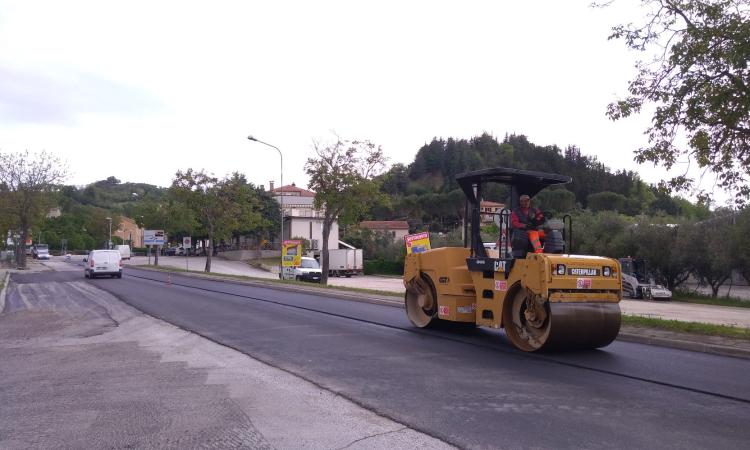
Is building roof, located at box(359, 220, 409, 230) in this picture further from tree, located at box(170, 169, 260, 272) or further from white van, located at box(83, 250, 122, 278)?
white van, located at box(83, 250, 122, 278)

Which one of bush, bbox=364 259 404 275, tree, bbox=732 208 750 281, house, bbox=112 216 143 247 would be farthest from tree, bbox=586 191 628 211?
house, bbox=112 216 143 247

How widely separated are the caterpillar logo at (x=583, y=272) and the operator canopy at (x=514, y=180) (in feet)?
6.76

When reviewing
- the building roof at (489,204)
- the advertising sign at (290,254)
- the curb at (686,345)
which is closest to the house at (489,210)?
the building roof at (489,204)

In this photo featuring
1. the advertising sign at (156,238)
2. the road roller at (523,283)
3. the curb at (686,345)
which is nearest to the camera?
the road roller at (523,283)

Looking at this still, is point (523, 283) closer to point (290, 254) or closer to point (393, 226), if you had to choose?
point (290, 254)

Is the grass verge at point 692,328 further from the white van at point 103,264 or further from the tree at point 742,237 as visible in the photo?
the tree at point 742,237

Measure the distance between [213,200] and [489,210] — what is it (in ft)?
118

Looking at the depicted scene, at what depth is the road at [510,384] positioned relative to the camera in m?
5.81

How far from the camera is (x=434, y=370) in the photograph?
8727 mm

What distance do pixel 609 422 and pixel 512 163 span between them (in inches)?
3879

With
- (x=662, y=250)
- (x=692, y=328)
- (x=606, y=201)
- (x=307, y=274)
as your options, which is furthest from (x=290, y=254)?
(x=606, y=201)

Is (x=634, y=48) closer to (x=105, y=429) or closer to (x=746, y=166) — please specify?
(x=746, y=166)

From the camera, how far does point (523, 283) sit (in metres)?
9.72

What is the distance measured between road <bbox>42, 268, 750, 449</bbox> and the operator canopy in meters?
2.63
